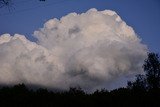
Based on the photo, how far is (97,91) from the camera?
215ft

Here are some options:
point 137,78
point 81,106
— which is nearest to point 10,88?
point 81,106

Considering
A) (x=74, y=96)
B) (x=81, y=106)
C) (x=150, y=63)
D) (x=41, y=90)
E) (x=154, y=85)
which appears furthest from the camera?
(x=150, y=63)

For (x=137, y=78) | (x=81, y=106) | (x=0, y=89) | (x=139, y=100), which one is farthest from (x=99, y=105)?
(x=137, y=78)

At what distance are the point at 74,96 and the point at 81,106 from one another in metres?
4.50

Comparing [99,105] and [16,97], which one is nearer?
[99,105]

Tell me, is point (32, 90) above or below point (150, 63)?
below

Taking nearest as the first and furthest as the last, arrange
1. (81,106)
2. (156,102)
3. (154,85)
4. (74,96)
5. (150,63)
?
(156,102) → (81,106) → (74,96) → (154,85) → (150,63)

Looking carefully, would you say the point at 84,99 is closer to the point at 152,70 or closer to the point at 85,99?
the point at 85,99

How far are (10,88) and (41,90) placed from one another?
1063cm

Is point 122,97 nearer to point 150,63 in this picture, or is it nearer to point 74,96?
point 74,96

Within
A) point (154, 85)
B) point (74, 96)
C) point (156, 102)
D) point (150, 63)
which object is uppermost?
point (150, 63)

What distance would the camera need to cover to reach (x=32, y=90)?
6775cm

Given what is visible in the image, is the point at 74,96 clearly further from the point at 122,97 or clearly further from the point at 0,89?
the point at 0,89

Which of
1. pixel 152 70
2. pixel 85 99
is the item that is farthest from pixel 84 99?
pixel 152 70
